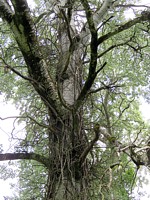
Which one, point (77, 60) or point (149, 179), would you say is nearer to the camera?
point (77, 60)

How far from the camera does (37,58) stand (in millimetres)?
2172

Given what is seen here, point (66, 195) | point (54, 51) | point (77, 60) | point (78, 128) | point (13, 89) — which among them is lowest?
point (66, 195)

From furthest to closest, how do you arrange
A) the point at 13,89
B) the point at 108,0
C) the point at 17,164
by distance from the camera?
the point at 13,89
the point at 17,164
the point at 108,0

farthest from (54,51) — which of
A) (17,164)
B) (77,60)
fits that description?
(17,164)

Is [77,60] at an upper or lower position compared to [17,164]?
upper

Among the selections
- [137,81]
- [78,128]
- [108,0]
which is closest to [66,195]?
[78,128]

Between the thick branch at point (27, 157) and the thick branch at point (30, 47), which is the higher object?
the thick branch at point (30, 47)

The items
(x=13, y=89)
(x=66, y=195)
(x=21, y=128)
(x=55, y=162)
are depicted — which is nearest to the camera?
(x=66, y=195)

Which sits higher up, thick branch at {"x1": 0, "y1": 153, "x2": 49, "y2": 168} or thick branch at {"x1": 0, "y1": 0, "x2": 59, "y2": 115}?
thick branch at {"x1": 0, "y1": 0, "x2": 59, "y2": 115}

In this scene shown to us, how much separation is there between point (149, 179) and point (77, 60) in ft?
16.5

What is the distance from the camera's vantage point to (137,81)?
18.3 feet

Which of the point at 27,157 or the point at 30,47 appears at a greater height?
the point at 30,47

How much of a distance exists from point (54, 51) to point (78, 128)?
990 millimetres

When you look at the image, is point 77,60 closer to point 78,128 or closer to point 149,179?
point 78,128
